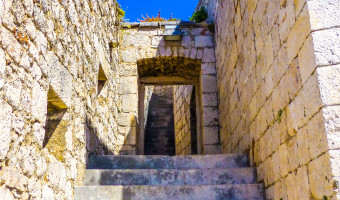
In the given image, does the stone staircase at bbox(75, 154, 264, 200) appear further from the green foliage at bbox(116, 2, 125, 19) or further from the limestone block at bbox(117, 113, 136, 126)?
the green foliage at bbox(116, 2, 125, 19)

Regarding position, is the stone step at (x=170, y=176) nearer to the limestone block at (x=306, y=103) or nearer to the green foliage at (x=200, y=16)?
the limestone block at (x=306, y=103)

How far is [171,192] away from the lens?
3066 mm

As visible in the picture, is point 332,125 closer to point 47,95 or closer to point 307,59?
point 307,59

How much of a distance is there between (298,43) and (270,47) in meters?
0.66

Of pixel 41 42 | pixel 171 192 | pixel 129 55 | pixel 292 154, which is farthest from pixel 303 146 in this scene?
pixel 129 55

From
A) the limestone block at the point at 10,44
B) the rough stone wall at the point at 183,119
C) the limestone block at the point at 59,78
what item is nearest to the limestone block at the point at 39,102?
the limestone block at the point at 59,78

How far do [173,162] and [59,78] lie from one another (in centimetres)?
161

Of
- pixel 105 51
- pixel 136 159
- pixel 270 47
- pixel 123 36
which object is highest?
pixel 123 36

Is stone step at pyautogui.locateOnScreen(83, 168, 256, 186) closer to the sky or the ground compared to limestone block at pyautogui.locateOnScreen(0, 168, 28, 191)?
closer to the sky

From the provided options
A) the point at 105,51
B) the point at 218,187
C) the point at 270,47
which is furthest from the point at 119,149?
the point at 270,47

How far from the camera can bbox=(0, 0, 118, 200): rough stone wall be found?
182 cm

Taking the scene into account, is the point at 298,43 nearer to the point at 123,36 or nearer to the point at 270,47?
the point at 270,47

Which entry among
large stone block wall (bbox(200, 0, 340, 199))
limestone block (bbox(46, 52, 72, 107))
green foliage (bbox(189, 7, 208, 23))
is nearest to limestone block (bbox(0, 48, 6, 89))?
limestone block (bbox(46, 52, 72, 107))

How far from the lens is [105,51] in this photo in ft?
15.5
